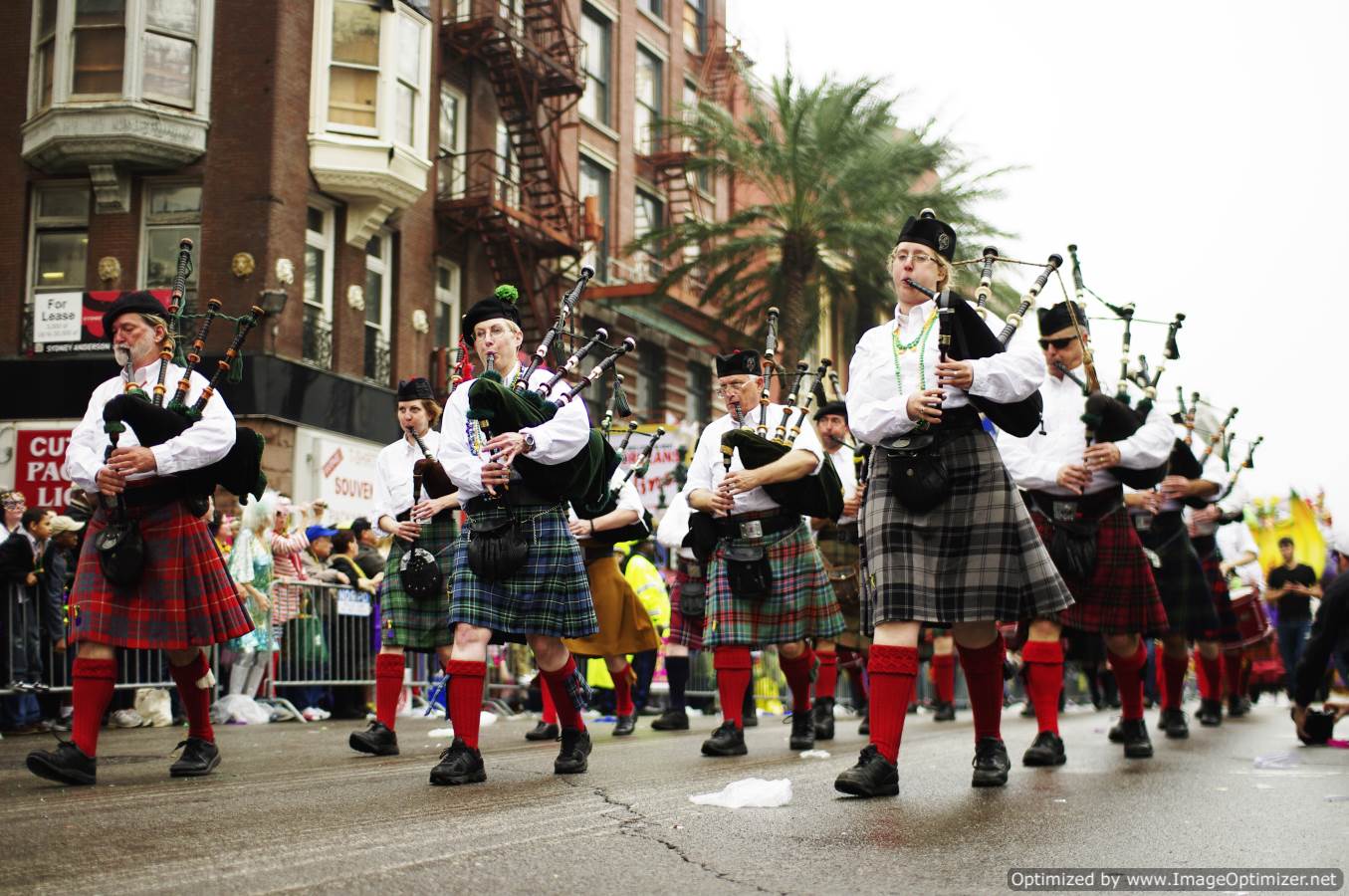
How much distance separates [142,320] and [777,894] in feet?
13.2

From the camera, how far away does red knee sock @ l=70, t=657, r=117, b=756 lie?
588cm

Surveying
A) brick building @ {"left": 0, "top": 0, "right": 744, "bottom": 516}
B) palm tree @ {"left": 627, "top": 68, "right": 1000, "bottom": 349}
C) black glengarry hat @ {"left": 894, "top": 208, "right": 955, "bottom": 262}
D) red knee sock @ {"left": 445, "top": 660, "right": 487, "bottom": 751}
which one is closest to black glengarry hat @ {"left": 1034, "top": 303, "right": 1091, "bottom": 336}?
black glengarry hat @ {"left": 894, "top": 208, "right": 955, "bottom": 262}

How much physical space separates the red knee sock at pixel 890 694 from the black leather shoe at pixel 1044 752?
175 centimetres

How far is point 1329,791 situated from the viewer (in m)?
5.94

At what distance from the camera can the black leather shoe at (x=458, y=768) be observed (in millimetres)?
5824

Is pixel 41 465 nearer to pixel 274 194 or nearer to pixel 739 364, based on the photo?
pixel 274 194

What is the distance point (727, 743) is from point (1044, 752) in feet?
5.62

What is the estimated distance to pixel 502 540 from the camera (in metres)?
5.96

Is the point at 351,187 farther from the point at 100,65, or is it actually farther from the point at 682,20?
the point at 682,20

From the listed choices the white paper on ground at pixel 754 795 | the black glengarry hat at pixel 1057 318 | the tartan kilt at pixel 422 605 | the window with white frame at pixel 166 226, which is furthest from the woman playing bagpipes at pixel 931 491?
the window with white frame at pixel 166 226

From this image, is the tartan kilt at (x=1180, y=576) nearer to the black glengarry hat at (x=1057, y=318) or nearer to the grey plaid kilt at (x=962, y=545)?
the black glengarry hat at (x=1057, y=318)

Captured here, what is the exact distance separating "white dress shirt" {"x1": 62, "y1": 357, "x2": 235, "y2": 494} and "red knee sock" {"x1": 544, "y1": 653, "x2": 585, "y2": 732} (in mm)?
1656

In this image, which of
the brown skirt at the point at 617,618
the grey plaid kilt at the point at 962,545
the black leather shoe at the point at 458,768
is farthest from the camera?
the brown skirt at the point at 617,618

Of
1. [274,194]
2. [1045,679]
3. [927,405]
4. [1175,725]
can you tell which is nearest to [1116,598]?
[1045,679]
